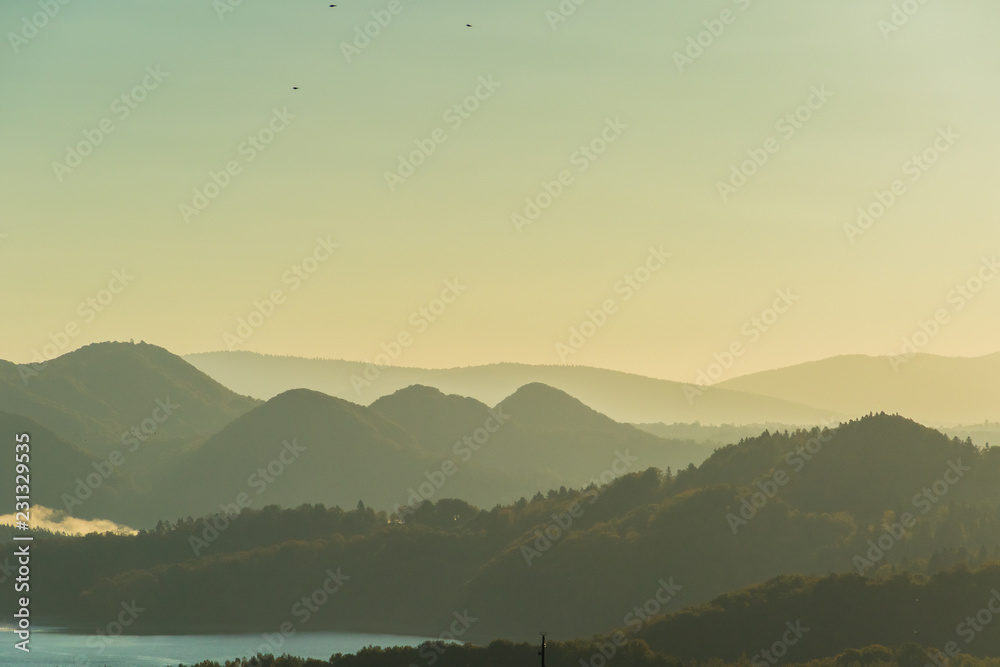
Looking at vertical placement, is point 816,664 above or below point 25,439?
below

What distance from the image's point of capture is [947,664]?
623 feet

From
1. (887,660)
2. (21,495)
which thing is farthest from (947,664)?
(21,495)

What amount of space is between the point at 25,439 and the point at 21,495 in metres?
8.94

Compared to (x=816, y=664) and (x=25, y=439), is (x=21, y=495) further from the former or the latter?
(x=816, y=664)

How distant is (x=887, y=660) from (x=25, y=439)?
12655cm

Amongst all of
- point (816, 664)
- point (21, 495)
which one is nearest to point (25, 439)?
point (21, 495)

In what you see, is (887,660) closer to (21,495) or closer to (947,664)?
(947,664)

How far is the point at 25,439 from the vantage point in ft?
436

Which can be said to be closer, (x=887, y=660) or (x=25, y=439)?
(x=25, y=439)

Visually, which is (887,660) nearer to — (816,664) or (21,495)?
(816,664)

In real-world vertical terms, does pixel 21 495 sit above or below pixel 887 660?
above

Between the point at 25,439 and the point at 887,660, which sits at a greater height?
the point at 25,439

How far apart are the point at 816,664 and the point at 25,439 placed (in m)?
119

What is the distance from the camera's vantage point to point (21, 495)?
13862 cm
